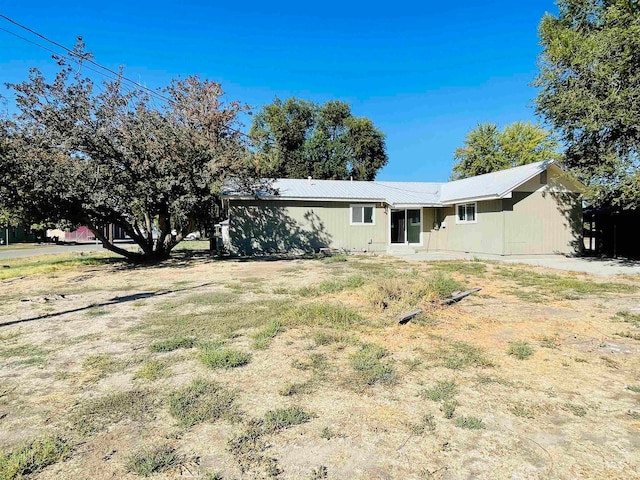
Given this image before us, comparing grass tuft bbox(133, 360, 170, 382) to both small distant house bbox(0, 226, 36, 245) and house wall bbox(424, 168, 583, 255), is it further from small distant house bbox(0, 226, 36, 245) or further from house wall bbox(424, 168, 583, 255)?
small distant house bbox(0, 226, 36, 245)

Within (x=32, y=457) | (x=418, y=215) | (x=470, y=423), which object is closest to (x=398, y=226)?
(x=418, y=215)

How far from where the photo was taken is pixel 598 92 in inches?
506

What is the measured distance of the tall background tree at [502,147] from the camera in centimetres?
3450

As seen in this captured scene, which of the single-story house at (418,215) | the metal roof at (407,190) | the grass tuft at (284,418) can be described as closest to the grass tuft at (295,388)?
the grass tuft at (284,418)

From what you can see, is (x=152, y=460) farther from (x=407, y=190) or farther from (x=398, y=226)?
(x=407, y=190)

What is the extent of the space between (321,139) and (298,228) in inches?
791

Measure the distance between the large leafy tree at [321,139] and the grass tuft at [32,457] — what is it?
33.8 metres

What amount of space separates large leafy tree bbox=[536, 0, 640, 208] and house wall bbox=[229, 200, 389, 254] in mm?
8387

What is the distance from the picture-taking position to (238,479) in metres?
2.39

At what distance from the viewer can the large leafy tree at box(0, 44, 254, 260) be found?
12.7 m

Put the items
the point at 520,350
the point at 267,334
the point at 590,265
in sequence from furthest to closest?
the point at 590,265 < the point at 267,334 < the point at 520,350

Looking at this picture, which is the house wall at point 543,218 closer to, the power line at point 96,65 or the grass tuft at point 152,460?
the power line at point 96,65

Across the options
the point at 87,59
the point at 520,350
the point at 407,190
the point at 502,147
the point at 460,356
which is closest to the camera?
the point at 460,356

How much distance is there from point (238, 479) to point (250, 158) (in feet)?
45.6
